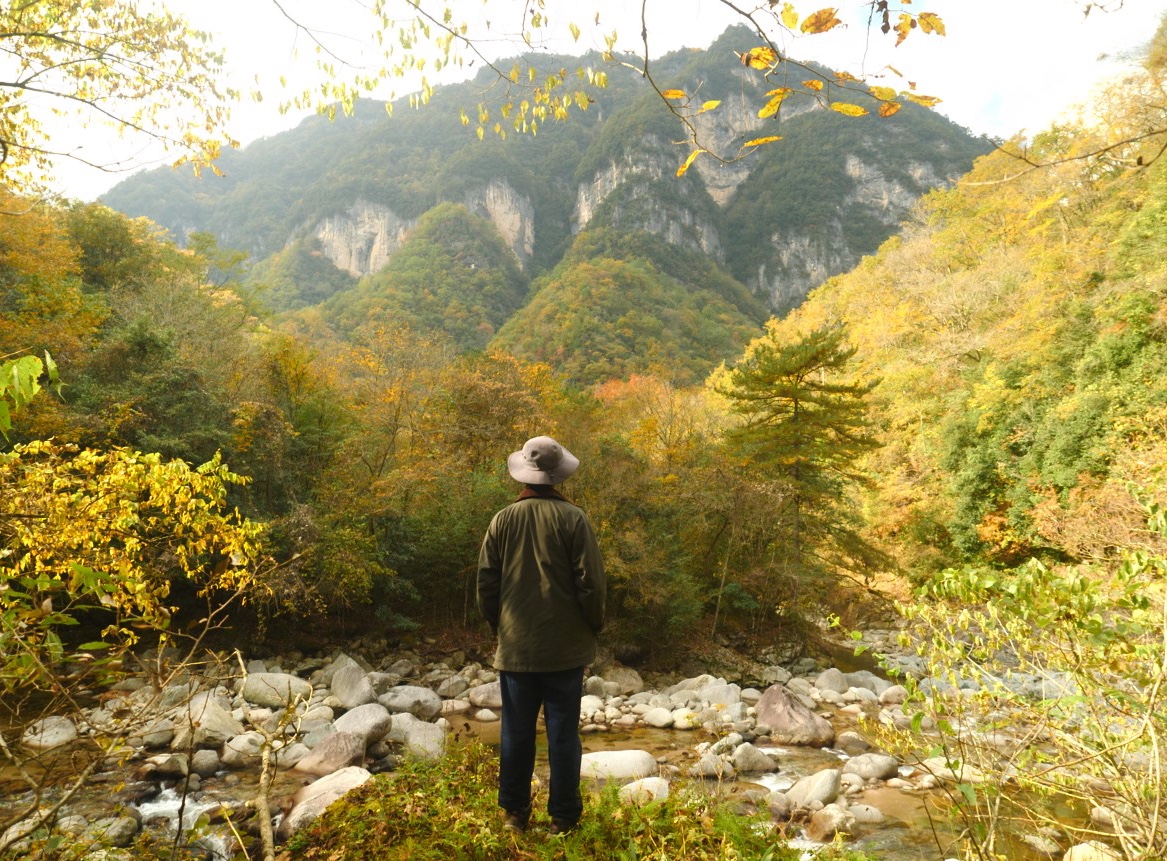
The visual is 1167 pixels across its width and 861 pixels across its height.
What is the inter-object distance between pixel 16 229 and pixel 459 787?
58.2 ft

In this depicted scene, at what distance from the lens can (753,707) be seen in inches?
400

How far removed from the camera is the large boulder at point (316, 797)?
14.6ft

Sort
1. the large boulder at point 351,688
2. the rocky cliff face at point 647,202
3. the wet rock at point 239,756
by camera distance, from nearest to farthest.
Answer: the wet rock at point 239,756
the large boulder at point 351,688
the rocky cliff face at point 647,202

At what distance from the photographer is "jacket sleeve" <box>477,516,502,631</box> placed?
11.0 feet

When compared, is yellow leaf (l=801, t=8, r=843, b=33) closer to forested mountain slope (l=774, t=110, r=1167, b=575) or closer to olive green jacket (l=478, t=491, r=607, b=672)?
olive green jacket (l=478, t=491, r=607, b=672)

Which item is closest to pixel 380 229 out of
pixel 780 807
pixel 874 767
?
pixel 874 767

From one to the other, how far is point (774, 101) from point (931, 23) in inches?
20.3

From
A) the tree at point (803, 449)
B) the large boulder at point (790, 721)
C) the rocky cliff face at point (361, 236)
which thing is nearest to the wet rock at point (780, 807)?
the large boulder at point (790, 721)

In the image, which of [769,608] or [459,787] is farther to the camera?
[769,608]

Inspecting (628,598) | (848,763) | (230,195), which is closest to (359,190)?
(230,195)

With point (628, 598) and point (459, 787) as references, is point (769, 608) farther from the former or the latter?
point (459, 787)

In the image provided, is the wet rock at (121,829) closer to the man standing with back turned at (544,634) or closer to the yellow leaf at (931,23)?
the man standing with back turned at (544,634)

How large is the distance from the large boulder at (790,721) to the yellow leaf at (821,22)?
906cm

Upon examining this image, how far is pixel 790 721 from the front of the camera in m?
8.88
